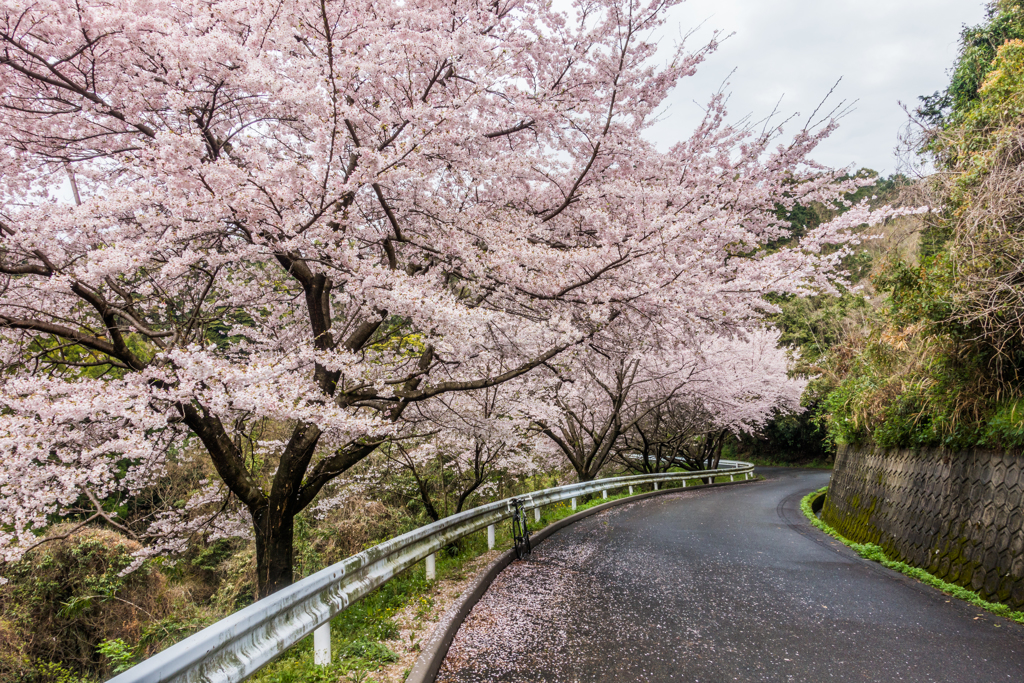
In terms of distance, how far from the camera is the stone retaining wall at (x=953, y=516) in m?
5.94

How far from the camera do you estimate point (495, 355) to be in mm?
8266

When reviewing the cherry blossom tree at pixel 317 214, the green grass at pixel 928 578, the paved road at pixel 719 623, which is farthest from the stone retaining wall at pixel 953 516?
the cherry blossom tree at pixel 317 214

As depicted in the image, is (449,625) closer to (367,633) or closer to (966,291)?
(367,633)

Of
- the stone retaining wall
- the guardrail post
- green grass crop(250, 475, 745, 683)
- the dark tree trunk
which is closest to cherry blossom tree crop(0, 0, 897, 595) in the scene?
the dark tree trunk

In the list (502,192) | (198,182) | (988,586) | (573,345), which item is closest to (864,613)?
(988,586)

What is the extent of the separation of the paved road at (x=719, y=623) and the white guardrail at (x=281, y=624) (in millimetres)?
913

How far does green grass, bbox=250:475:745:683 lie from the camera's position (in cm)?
360

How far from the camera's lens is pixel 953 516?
7141 mm

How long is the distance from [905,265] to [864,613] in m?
6.94

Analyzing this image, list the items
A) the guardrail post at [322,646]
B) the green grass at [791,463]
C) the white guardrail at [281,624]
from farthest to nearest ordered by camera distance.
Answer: the green grass at [791,463]
the guardrail post at [322,646]
the white guardrail at [281,624]

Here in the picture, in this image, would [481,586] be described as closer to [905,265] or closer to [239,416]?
[239,416]

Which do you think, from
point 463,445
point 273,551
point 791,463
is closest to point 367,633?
point 273,551

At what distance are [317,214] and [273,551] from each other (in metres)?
4.00

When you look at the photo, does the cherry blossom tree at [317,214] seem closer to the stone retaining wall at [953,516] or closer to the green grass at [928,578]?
the stone retaining wall at [953,516]
